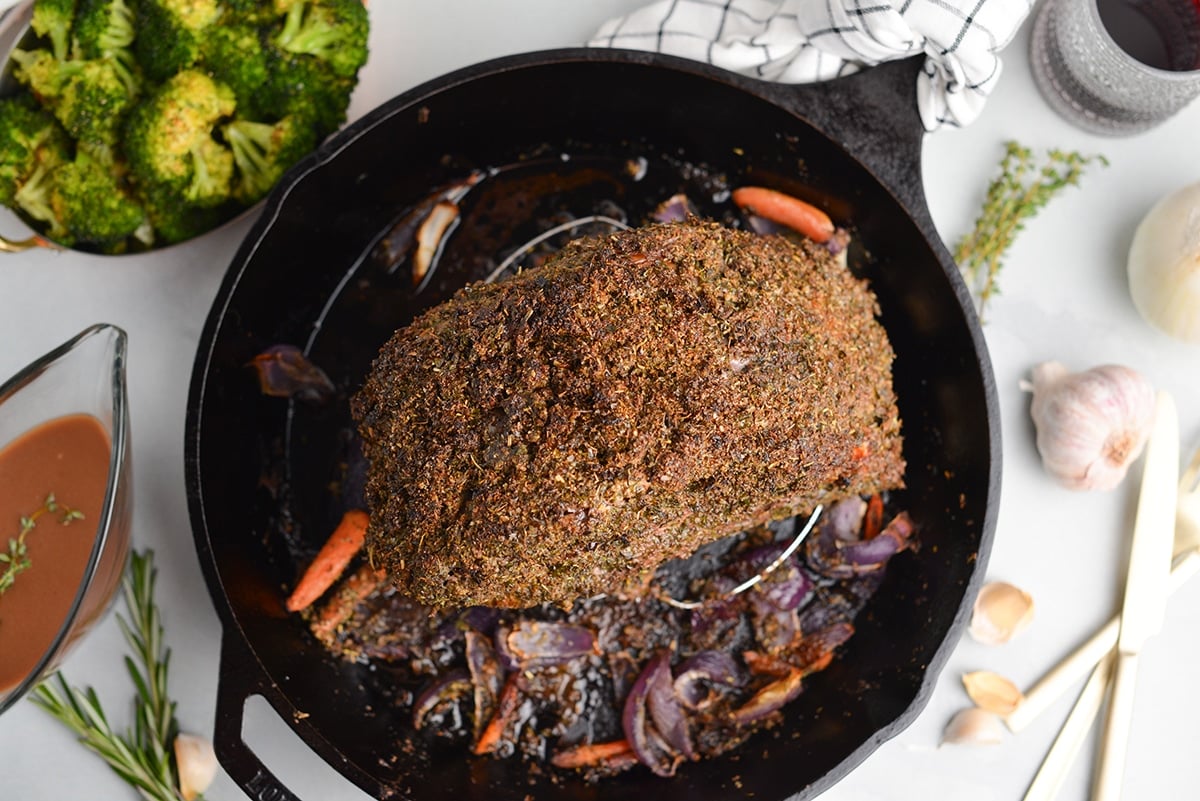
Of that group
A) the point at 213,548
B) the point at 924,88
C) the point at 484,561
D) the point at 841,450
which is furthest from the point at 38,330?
the point at 924,88

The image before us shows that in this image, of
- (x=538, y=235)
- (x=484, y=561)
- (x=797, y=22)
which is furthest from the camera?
(x=538, y=235)

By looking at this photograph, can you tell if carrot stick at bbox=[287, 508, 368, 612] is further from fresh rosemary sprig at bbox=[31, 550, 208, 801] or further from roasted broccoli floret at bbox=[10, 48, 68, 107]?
roasted broccoli floret at bbox=[10, 48, 68, 107]

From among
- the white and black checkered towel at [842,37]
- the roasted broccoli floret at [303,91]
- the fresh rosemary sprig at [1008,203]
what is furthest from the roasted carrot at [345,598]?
the fresh rosemary sprig at [1008,203]

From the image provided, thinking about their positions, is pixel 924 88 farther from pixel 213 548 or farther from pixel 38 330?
pixel 38 330

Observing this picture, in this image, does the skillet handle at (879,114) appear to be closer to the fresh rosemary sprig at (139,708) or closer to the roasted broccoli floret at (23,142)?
the roasted broccoli floret at (23,142)

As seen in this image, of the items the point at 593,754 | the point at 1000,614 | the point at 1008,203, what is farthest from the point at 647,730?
the point at 1008,203

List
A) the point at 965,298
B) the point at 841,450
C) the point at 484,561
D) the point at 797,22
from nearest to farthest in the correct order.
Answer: the point at 484,561, the point at 841,450, the point at 965,298, the point at 797,22
